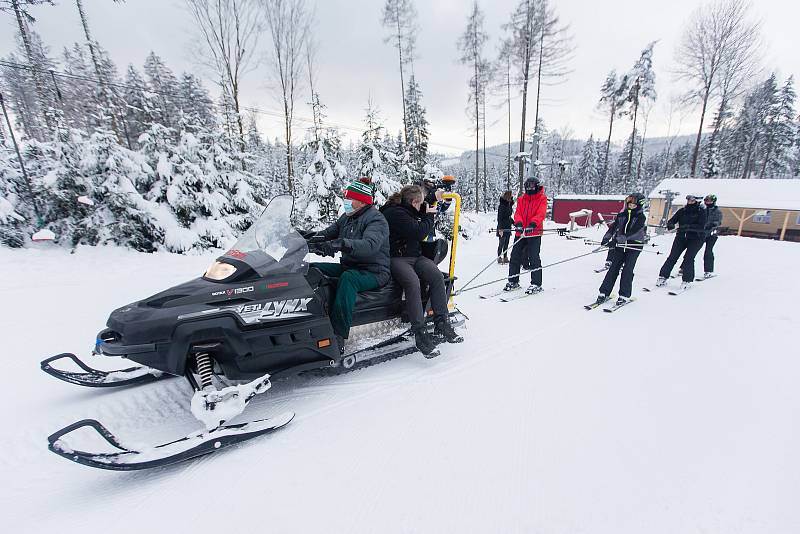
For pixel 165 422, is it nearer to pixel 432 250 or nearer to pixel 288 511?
pixel 288 511

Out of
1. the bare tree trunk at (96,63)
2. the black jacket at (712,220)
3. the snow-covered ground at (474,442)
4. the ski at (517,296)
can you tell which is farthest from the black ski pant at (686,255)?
the bare tree trunk at (96,63)

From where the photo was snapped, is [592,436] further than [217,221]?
No

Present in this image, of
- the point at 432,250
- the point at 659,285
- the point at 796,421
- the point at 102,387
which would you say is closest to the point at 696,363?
the point at 796,421

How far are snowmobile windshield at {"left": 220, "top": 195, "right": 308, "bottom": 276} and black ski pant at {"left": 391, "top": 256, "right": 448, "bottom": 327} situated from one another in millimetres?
992

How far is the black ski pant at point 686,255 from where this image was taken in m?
6.54

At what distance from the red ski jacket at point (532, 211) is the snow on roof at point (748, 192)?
19.4 metres

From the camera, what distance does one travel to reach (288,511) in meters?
1.89

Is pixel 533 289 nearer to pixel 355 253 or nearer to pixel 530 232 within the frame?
pixel 530 232

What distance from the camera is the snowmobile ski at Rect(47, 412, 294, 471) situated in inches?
72.3

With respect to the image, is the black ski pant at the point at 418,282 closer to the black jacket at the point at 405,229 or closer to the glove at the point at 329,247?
the black jacket at the point at 405,229

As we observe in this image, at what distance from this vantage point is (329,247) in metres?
2.80

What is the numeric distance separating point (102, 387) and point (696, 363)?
5688mm

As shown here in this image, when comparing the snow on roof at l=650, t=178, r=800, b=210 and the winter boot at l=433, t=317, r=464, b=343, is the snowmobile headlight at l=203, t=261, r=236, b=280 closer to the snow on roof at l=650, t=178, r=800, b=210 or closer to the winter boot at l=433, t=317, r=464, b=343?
the winter boot at l=433, t=317, r=464, b=343

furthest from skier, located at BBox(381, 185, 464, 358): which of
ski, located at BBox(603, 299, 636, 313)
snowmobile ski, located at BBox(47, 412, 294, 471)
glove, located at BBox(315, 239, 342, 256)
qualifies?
ski, located at BBox(603, 299, 636, 313)
